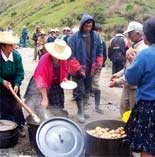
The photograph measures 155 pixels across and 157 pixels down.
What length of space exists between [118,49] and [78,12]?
127 ft

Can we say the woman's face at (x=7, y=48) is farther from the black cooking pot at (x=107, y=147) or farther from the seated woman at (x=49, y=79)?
the black cooking pot at (x=107, y=147)

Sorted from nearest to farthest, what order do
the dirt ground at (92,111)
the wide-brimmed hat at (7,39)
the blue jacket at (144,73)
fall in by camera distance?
the blue jacket at (144,73) < the dirt ground at (92,111) < the wide-brimmed hat at (7,39)

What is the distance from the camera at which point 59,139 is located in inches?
266

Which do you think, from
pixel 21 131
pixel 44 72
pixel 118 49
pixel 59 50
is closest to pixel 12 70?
pixel 44 72

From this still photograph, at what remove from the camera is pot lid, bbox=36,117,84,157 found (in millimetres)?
6680

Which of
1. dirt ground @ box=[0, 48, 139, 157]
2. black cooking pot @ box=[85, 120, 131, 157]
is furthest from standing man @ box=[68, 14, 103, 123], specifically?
black cooking pot @ box=[85, 120, 131, 157]

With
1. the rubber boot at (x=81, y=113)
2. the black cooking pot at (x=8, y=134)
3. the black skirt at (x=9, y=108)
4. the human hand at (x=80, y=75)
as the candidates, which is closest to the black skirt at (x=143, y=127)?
the black cooking pot at (x=8, y=134)

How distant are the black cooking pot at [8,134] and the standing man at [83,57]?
2.06 meters

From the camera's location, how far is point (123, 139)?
6.37m

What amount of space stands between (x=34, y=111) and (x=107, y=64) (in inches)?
495

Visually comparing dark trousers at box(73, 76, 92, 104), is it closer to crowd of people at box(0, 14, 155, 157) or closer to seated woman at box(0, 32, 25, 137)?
crowd of people at box(0, 14, 155, 157)

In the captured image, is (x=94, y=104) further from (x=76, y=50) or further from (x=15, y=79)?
(x=15, y=79)

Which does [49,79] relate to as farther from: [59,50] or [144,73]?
[144,73]

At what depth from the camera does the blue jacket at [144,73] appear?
17.8 feet
